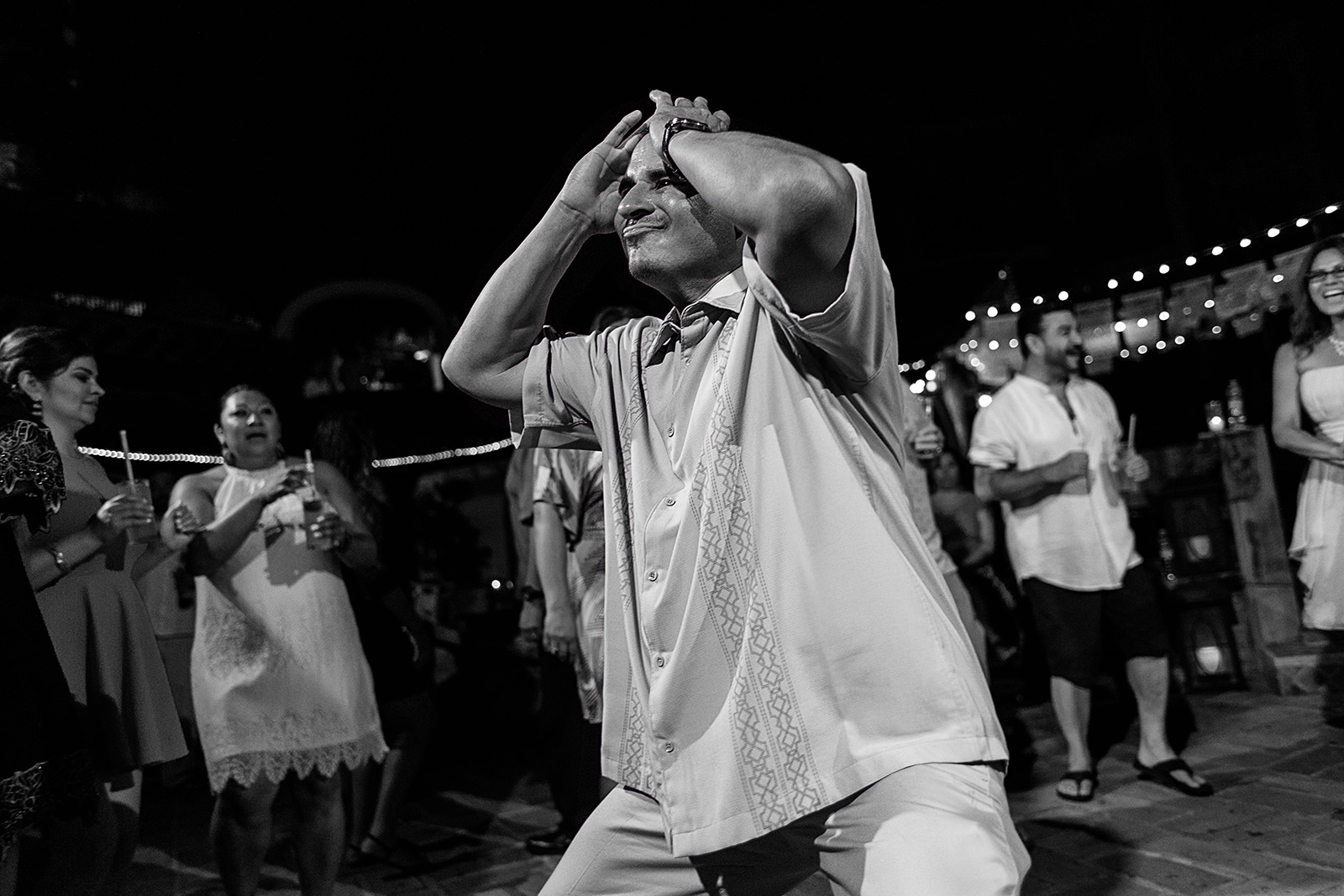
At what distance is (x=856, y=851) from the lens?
56.1 inches

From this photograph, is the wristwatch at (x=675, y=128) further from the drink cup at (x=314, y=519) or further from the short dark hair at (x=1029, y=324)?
the short dark hair at (x=1029, y=324)

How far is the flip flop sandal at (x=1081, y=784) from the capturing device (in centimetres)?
465

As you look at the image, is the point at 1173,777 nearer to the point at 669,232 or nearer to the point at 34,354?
the point at 669,232

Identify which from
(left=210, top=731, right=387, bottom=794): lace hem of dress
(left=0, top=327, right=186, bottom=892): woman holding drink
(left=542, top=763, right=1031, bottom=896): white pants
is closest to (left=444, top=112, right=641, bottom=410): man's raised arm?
(left=542, top=763, right=1031, bottom=896): white pants

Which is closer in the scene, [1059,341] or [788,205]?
[788,205]

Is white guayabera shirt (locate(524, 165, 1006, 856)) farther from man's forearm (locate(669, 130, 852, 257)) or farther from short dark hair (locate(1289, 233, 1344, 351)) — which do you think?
short dark hair (locate(1289, 233, 1344, 351))

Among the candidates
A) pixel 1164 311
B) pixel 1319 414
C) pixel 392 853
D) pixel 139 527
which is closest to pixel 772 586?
pixel 139 527

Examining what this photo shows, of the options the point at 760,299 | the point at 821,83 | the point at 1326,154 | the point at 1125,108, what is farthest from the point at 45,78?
the point at 1326,154

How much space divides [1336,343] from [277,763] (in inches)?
189

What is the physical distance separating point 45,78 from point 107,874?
30.1 ft

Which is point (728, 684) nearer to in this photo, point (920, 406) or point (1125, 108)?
point (920, 406)

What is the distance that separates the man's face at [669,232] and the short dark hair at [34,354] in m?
2.55

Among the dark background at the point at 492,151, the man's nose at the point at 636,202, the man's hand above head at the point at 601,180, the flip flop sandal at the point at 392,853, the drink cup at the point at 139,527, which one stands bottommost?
the flip flop sandal at the point at 392,853

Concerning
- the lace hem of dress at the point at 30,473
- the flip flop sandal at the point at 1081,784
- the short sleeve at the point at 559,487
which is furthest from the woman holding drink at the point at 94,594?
the flip flop sandal at the point at 1081,784
